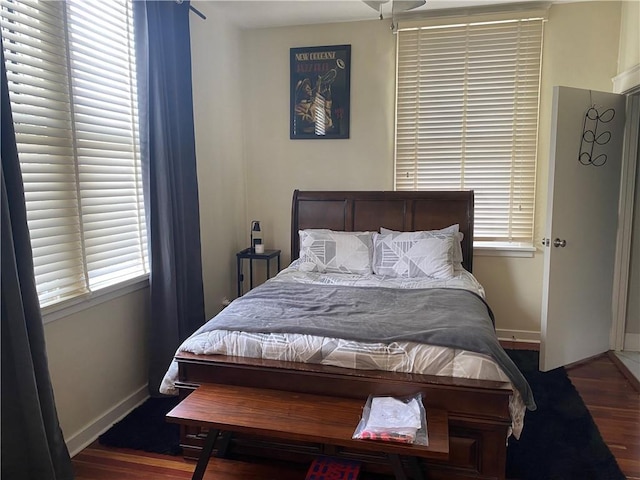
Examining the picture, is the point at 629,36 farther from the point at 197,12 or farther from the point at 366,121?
the point at 197,12

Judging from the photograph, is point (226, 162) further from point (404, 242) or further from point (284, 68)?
point (404, 242)

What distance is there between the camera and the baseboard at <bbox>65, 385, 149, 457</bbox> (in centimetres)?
227

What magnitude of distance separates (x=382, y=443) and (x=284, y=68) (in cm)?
326

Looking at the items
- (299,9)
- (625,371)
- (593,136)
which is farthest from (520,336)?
(299,9)

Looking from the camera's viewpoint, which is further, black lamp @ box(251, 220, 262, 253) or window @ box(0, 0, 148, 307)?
black lamp @ box(251, 220, 262, 253)

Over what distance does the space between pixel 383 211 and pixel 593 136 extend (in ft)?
5.06

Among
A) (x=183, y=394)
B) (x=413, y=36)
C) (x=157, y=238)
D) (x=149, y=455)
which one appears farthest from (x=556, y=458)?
(x=413, y=36)

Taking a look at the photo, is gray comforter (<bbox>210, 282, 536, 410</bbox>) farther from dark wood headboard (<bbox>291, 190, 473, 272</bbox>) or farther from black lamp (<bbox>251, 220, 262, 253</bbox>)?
black lamp (<bbox>251, 220, 262, 253</bbox>)

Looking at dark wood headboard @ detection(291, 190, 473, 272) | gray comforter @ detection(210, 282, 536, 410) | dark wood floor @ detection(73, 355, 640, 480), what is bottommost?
dark wood floor @ detection(73, 355, 640, 480)

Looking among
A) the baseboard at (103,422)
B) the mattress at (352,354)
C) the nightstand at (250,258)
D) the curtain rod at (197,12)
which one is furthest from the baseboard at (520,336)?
the curtain rod at (197,12)

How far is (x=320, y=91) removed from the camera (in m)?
3.85

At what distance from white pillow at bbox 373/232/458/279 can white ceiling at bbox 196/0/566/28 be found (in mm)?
1691

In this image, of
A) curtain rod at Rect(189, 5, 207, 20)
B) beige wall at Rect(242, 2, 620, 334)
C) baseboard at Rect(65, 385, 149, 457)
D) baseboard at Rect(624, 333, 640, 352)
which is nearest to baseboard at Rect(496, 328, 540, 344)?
beige wall at Rect(242, 2, 620, 334)

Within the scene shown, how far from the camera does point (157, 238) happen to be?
2.71m
